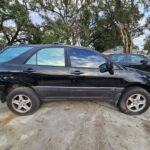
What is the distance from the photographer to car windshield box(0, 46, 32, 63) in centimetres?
557

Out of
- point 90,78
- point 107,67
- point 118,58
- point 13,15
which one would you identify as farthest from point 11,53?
point 13,15

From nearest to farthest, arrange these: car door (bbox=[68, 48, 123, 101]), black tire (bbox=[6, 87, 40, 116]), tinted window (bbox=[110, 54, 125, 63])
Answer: black tire (bbox=[6, 87, 40, 116])
car door (bbox=[68, 48, 123, 101])
tinted window (bbox=[110, 54, 125, 63])

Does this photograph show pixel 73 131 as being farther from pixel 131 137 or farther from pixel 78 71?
pixel 78 71

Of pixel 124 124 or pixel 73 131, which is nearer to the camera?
pixel 73 131

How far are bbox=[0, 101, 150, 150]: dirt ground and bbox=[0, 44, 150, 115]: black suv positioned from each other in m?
0.35

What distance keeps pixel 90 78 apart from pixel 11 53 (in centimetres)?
185

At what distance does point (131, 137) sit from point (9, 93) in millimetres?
2717

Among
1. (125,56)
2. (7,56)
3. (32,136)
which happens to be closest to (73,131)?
(32,136)

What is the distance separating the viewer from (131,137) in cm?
448

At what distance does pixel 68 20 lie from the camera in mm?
25828

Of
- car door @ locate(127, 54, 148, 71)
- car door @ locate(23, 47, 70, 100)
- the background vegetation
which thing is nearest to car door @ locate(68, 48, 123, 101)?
car door @ locate(23, 47, 70, 100)

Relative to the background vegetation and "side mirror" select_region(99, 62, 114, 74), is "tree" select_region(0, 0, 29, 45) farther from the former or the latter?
"side mirror" select_region(99, 62, 114, 74)

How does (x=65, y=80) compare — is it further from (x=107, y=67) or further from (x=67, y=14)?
(x=67, y=14)

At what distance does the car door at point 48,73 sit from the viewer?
5438mm
